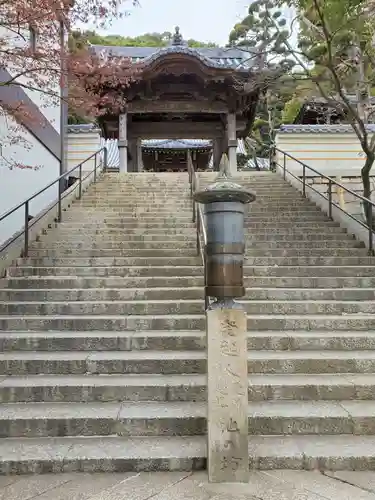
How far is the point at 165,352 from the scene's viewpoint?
4.08 m

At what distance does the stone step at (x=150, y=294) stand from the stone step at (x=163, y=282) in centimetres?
21

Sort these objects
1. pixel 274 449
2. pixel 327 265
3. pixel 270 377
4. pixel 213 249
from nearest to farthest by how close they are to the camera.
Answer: pixel 213 249 → pixel 274 449 → pixel 270 377 → pixel 327 265

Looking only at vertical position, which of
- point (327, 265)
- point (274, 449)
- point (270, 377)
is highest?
point (327, 265)

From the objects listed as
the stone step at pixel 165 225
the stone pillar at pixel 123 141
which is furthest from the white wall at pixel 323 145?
the stone step at pixel 165 225

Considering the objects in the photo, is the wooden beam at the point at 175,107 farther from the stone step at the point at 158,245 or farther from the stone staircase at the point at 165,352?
the stone step at the point at 158,245

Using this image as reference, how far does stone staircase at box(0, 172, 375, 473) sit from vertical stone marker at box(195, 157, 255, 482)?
24 cm

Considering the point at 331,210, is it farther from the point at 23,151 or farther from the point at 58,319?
the point at 23,151

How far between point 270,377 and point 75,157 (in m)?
11.9

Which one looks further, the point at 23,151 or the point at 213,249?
the point at 23,151

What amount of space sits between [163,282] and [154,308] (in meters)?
0.67

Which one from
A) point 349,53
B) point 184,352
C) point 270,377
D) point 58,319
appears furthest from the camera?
point 349,53

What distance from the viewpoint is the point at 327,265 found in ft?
20.0

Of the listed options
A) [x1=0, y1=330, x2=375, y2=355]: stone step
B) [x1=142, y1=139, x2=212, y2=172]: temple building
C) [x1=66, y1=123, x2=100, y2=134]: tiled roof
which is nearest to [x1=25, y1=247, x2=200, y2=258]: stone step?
[x1=0, y1=330, x2=375, y2=355]: stone step

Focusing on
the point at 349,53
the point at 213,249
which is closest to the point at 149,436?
the point at 213,249
